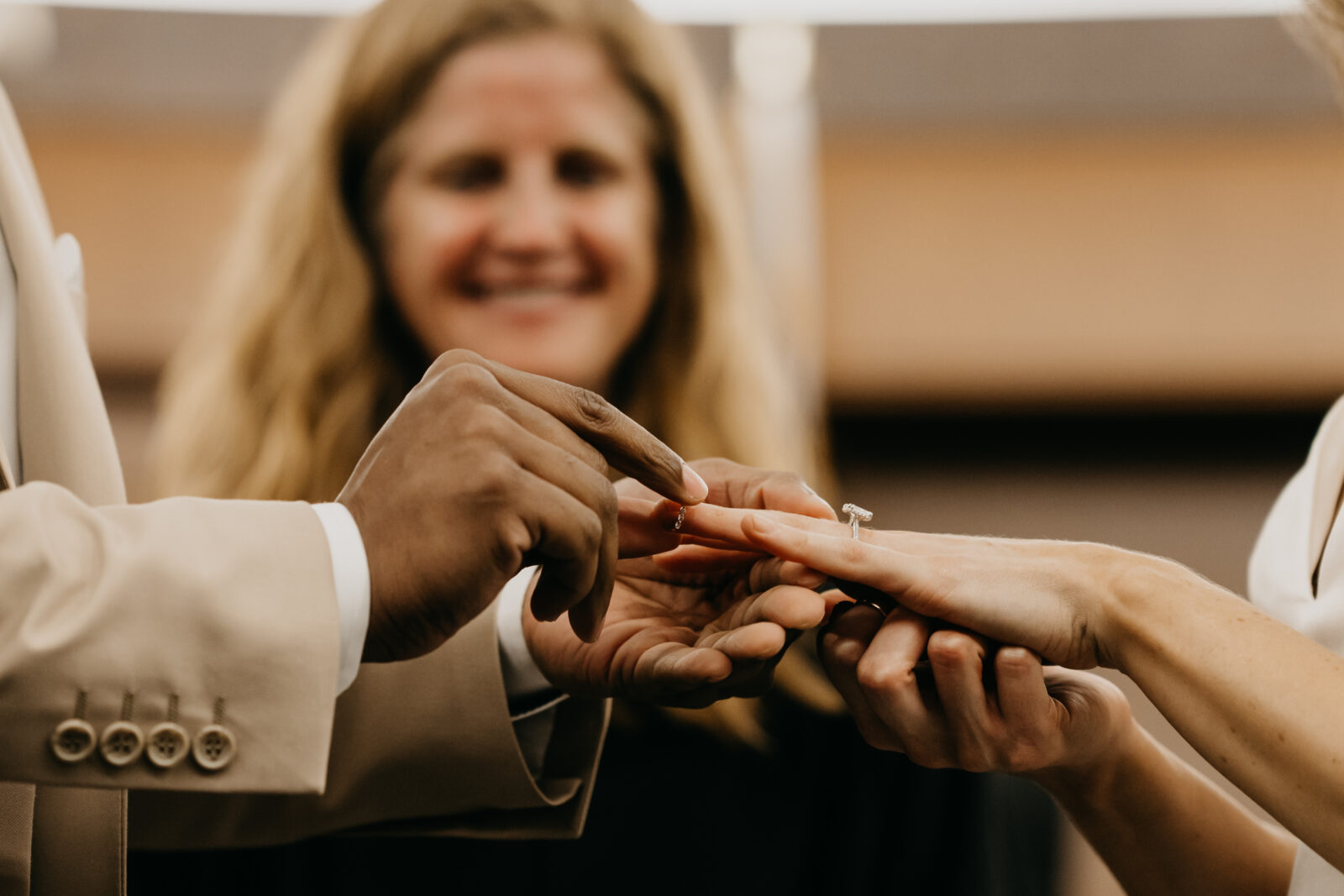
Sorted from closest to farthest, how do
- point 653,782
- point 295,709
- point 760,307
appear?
1. point 295,709
2. point 653,782
3. point 760,307

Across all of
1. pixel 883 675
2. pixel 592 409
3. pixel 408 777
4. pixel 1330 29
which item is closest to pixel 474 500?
pixel 592 409

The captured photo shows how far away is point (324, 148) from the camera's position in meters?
1.83

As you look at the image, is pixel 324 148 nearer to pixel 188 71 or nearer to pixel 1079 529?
pixel 188 71

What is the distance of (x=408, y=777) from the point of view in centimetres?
105

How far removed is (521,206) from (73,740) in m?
1.19

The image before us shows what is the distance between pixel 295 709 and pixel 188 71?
101 inches

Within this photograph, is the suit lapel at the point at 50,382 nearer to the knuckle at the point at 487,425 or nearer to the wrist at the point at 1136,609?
the knuckle at the point at 487,425

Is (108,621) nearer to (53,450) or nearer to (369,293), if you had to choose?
(53,450)

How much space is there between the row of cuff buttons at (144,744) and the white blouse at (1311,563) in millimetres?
774

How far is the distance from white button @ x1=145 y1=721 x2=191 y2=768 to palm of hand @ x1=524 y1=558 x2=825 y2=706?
0.35 m

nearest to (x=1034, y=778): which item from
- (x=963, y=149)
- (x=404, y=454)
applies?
(x=404, y=454)

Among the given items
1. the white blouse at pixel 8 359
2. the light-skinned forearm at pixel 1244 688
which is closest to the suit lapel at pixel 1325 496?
the light-skinned forearm at pixel 1244 688

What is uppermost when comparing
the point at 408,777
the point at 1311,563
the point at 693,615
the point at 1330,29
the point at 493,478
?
the point at 1330,29

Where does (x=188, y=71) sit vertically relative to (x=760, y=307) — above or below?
above
